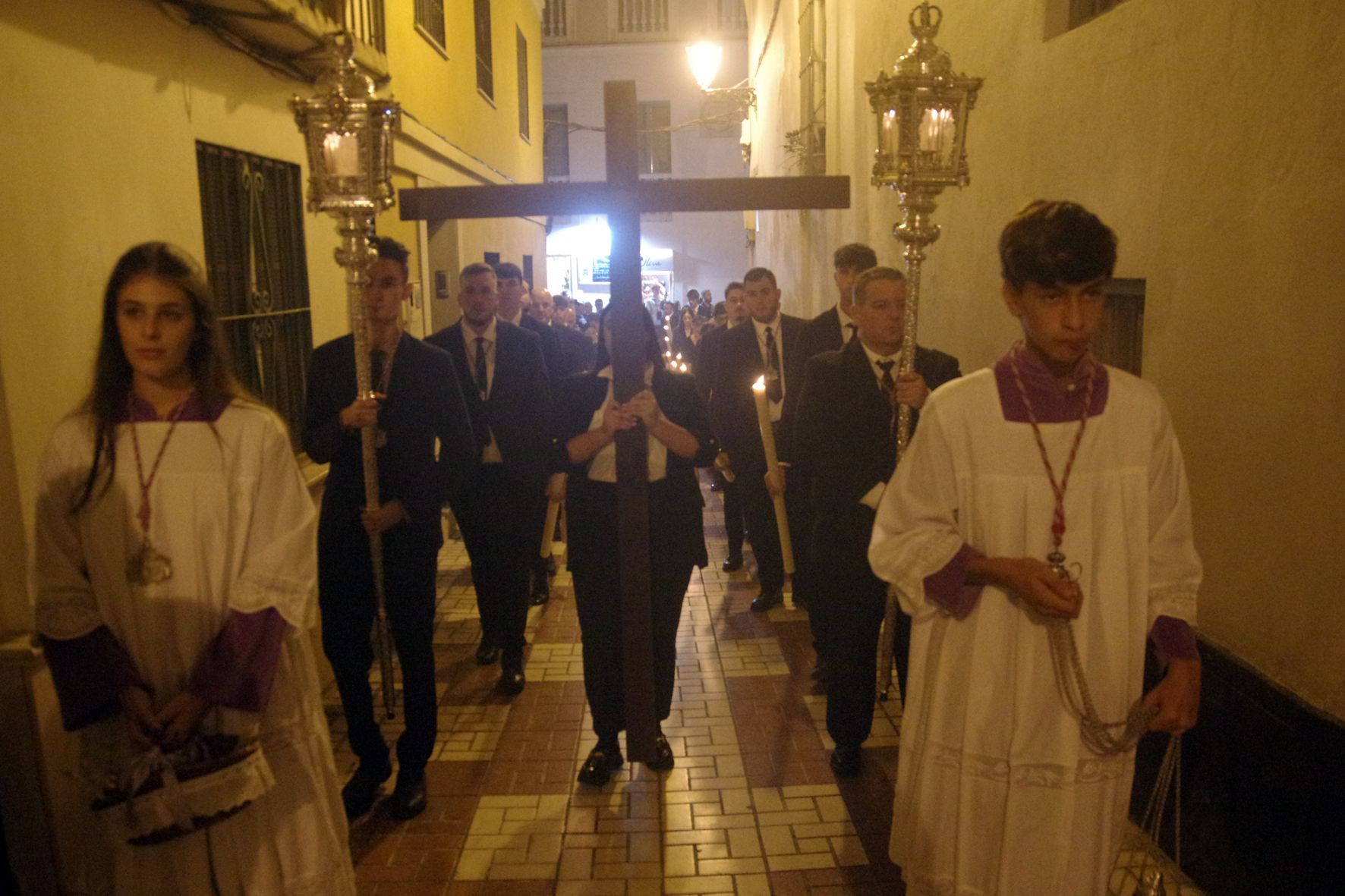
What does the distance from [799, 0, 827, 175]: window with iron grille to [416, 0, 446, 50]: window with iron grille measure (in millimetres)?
3772

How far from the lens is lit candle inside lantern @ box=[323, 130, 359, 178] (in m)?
3.98

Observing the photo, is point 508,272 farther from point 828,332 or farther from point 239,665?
point 239,665

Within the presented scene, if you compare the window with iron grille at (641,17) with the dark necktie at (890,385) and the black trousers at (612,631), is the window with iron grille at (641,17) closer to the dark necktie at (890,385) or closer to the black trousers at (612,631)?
the dark necktie at (890,385)

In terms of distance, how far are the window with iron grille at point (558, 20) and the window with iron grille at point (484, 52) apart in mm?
15564

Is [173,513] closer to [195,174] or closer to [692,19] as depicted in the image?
[195,174]

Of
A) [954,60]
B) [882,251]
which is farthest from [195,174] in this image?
[882,251]

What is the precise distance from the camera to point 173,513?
257 centimetres

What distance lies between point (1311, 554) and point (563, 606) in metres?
4.80

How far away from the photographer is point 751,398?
6832 millimetres

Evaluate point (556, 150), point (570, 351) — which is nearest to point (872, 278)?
point (570, 351)

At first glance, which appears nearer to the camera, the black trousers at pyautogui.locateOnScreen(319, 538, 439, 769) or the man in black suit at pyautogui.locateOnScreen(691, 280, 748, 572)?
the black trousers at pyautogui.locateOnScreen(319, 538, 439, 769)

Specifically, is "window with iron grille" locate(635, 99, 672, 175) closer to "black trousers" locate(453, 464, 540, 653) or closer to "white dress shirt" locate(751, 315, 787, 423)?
"white dress shirt" locate(751, 315, 787, 423)

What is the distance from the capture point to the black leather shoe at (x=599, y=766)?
4.53m

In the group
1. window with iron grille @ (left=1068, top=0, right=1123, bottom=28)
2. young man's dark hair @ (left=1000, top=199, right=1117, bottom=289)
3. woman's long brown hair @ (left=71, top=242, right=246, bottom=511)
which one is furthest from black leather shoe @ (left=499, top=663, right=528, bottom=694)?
window with iron grille @ (left=1068, top=0, right=1123, bottom=28)
